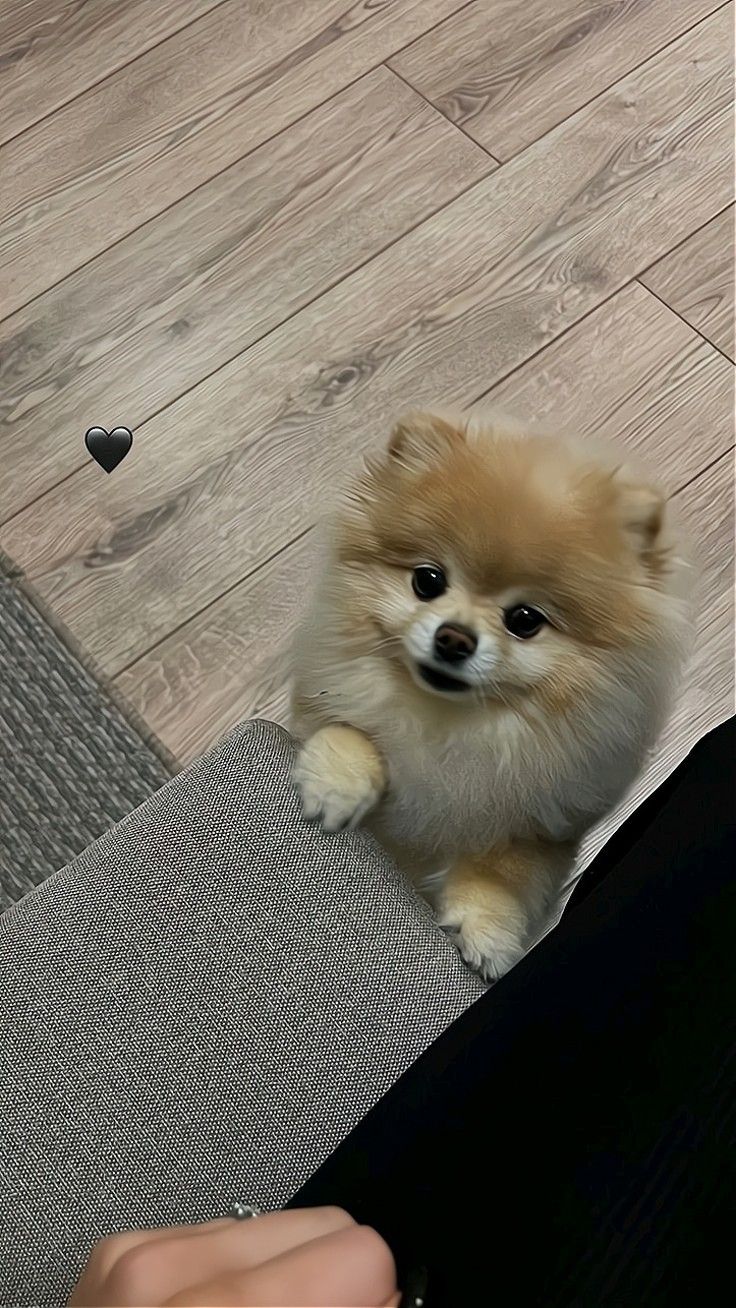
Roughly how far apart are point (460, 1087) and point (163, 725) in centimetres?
84

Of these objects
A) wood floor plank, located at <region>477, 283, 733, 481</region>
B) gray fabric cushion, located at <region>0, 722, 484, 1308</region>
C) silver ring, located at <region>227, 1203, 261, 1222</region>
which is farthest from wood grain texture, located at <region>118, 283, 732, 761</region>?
silver ring, located at <region>227, 1203, 261, 1222</region>

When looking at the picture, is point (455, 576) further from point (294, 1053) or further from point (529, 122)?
point (529, 122)

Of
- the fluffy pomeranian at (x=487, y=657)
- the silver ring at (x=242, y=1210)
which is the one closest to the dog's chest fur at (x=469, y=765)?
the fluffy pomeranian at (x=487, y=657)

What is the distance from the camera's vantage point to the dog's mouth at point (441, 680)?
38.3 inches

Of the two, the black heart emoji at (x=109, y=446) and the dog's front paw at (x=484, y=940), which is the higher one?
the black heart emoji at (x=109, y=446)

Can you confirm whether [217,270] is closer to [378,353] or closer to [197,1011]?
[378,353]

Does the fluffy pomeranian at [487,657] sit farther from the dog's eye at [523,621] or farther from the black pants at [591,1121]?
the black pants at [591,1121]

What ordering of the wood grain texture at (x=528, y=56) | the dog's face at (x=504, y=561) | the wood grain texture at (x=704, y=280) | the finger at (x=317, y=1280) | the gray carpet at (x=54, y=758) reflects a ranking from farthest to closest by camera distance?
1. the wood grain texture at (x=528, y=56)
2. the wood grain texture at (x=704, y=280)
3. the gray carpet at (x=54, y=758)
4. the dog's face at (x=504, y=561)
5. the finger at (x=317, y=1280)

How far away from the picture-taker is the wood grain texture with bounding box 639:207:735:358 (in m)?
1.70

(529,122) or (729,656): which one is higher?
(529,122)

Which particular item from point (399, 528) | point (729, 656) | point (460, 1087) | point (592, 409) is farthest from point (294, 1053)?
point (592, 409)

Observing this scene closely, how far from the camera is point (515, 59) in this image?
1860 mm

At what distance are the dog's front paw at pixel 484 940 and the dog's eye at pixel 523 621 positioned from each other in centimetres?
25

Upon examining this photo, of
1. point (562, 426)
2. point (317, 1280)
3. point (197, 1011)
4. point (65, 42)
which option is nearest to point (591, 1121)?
point (317, 1280)
